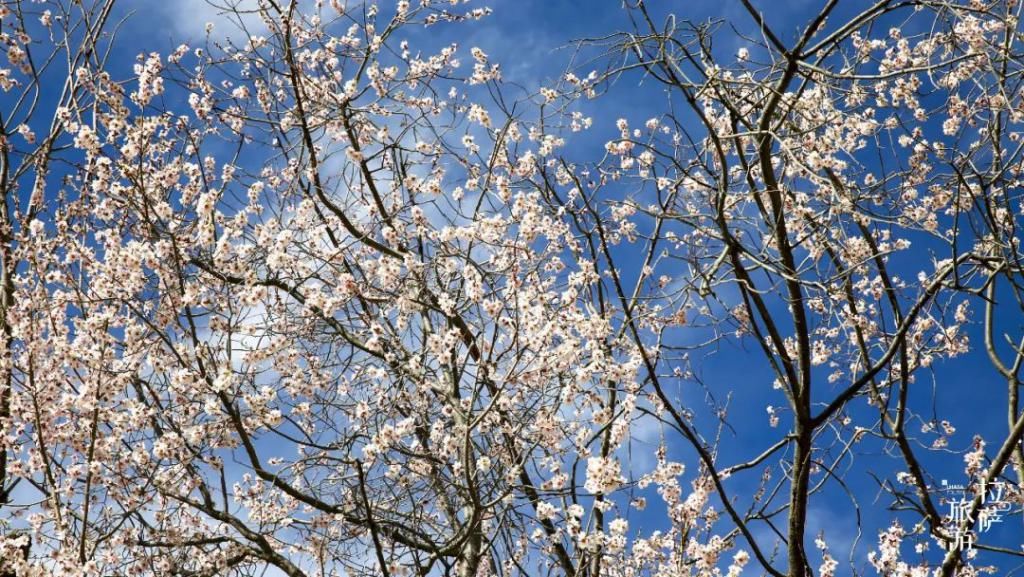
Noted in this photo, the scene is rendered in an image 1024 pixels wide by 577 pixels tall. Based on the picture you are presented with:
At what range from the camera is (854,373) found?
7375mm

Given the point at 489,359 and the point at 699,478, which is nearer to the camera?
the point at 489,359

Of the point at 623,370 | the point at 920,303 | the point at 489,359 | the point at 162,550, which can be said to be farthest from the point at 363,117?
the point at 920,303

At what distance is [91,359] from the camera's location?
5254 mm

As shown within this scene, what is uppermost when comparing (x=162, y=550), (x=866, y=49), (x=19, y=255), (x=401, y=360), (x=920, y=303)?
(x=866, y=49)

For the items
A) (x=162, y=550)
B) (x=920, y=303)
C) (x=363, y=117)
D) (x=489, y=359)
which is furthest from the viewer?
(x=363, y=117)

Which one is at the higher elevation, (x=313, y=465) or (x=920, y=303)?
(x=920, y=303)

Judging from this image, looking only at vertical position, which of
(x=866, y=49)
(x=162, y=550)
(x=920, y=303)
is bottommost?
(x=162, y=550)

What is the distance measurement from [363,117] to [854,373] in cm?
Answer: 454

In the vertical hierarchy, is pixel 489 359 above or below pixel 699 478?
above

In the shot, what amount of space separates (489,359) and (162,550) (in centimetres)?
257

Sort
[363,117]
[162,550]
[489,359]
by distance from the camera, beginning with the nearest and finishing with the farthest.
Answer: [489,359] < [162,550] < [363,117]

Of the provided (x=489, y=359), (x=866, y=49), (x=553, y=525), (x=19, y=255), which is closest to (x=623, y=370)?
(x=489, y=359)

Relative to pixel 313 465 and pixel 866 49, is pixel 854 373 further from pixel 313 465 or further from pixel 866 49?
pixel 313 465

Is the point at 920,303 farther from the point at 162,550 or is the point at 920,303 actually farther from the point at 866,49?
the point at 162,550
